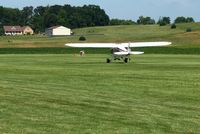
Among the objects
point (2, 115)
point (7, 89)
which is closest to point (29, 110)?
point (2, 115)

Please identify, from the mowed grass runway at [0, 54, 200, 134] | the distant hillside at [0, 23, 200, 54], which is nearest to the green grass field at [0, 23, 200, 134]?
the mowed grass runway at [0, 54, 200, 134]

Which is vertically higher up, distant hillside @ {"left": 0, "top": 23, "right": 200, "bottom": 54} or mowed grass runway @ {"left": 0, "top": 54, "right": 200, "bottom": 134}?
mowed grass runway @ {"left": 0, "top": 54, "right": 200, "bottom": 134}

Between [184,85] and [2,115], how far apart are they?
10.2 meters

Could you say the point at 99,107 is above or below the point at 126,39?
above

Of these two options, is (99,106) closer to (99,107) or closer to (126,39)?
(99,107)

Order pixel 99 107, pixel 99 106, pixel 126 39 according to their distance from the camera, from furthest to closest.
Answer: pixel 126 39 < pixel 99 106 < pixel 99 107

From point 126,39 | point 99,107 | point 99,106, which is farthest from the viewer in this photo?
point 126,39

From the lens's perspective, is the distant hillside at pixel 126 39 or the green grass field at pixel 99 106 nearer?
the green grass field at pixel 99 106

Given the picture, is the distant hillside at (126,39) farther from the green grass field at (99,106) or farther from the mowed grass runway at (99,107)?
the mowed grass runway at (99,107)

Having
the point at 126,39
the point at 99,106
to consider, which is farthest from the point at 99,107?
the point at 126,39

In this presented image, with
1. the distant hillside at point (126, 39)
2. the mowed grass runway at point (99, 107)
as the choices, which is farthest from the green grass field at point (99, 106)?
the distant hillside at point (126, 39)

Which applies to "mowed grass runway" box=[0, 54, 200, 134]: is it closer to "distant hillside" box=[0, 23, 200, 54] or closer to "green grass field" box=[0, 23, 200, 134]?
"green grass field" box=[0, 23, 200, 134]

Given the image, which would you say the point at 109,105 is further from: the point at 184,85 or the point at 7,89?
the point at 184,85

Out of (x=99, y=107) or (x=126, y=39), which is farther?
(x=126, y=39)
